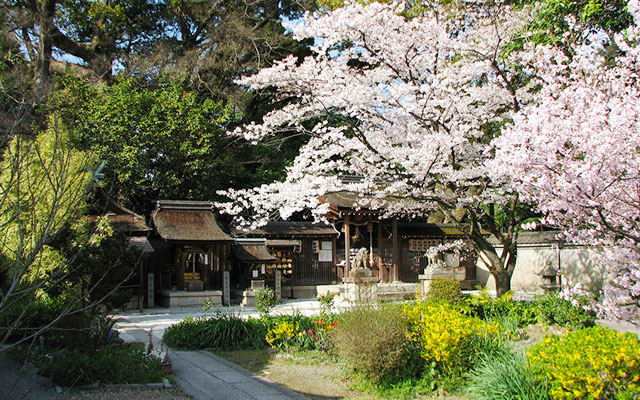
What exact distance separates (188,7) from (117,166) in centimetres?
1011

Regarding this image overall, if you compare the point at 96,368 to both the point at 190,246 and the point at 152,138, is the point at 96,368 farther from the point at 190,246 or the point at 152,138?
the point at 152,138

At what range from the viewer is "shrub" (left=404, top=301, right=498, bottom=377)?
21.2 feet

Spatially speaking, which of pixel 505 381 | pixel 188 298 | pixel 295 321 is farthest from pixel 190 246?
pixel 505 381

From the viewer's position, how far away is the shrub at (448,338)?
6449 mm

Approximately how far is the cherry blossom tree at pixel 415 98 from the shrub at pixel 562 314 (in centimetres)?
94

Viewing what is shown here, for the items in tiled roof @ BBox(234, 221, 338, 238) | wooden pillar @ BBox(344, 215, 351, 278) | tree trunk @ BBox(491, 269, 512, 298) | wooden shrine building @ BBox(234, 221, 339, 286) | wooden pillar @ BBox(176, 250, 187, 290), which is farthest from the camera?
tiled roof @ BBox(234, 221, 338, 238)

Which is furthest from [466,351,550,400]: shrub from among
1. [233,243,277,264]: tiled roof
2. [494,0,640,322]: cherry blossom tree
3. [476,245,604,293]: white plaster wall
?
[233,243,277,264]: tiled roof

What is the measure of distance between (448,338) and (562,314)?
5.45m

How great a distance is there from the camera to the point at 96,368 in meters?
6.20

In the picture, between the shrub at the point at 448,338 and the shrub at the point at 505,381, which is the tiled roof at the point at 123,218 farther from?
the shrub at the point at 505,381

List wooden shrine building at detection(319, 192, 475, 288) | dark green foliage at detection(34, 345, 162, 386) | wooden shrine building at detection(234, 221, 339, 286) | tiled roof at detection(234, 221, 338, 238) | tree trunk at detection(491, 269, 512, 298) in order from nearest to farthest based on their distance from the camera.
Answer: dark green foliage at detection(34, 345, 162, 386)
tree trunk at detection(491, 269, 512, 298)
wooden shrine building at detection(319, 192, 475, 288)
wooden shrine building at detection(234, 221, 339, 286)
tiled roof at detection(234, 221, 338, 238)

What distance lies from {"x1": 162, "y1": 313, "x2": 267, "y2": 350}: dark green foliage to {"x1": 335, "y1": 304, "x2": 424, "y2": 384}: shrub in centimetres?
290

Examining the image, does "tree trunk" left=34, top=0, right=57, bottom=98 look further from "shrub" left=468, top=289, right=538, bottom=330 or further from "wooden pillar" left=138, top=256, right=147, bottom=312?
"shrub" left=468, top=289, right=538, bottom=330

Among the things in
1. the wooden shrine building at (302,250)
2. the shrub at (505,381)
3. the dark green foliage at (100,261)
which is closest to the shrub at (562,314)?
the shrub at (505,381)
